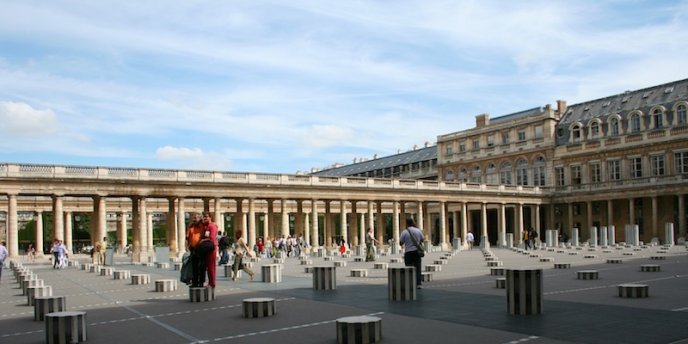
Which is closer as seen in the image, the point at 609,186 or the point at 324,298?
the point at 324,298

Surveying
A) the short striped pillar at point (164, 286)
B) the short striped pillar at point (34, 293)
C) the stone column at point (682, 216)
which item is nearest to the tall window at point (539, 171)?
the stone column at point (682, 216)

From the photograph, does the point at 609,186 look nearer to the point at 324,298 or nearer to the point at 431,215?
the point at 431,215

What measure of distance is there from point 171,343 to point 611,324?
7798 millimetres

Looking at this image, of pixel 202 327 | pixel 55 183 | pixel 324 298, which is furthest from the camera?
pixel 55 183

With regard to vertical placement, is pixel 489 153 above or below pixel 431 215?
above

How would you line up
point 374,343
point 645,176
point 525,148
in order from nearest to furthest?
point 374,343 < point 645,176 < point 525,148

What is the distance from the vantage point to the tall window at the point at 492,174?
9094 centimetres

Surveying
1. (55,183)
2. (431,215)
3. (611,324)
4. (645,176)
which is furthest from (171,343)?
(431,215)

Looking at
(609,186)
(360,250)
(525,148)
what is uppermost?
(525,148)

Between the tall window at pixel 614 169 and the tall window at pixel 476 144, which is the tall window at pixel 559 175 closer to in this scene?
Result: the tall window at pixel 614 169

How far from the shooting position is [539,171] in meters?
86.5

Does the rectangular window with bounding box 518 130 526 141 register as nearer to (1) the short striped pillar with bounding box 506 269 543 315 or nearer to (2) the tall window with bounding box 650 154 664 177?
(2) the tall window with bounding box 650 154 664 177

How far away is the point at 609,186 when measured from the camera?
77.3 m

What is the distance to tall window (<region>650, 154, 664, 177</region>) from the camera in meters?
72.6
